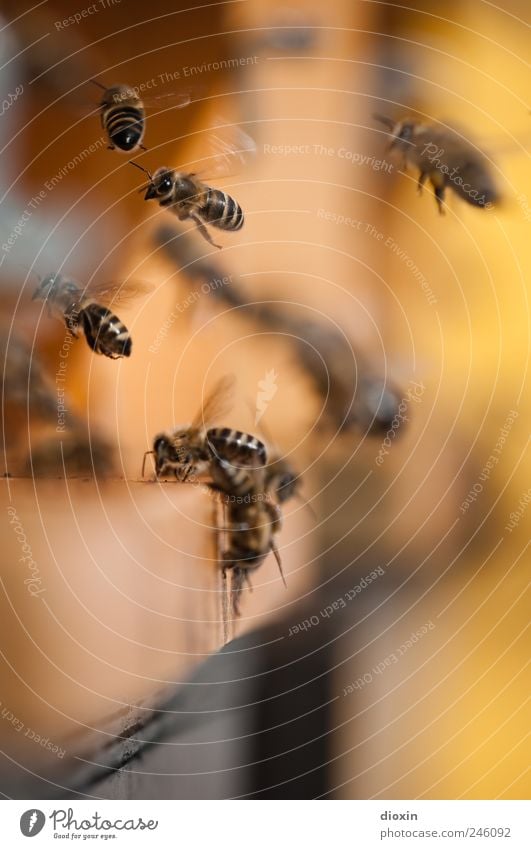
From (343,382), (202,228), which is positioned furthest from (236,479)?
(202,228)

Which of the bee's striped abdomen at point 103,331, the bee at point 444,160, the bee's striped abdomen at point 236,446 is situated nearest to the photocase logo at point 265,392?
the bee's striped abdomen at point 236,446

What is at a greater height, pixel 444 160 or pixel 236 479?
pixel 444 160

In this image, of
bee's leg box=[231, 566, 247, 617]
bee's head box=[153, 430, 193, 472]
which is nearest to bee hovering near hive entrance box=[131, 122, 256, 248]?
bee's head box=[153, 430, 193, 472]

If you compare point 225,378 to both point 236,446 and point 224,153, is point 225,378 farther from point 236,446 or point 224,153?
point 224,153

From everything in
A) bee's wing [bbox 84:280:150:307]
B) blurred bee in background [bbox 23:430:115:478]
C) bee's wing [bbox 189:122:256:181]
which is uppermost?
bee's wing [bbox 189:122:256:181]

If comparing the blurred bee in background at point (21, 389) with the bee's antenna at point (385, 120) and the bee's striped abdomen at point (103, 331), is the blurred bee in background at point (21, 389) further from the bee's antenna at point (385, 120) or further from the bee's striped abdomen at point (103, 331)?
the bee's antenna at point (385, 120)

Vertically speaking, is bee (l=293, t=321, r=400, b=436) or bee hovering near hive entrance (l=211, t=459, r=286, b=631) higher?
bee (l=293, t=321, r=400, b=436)
